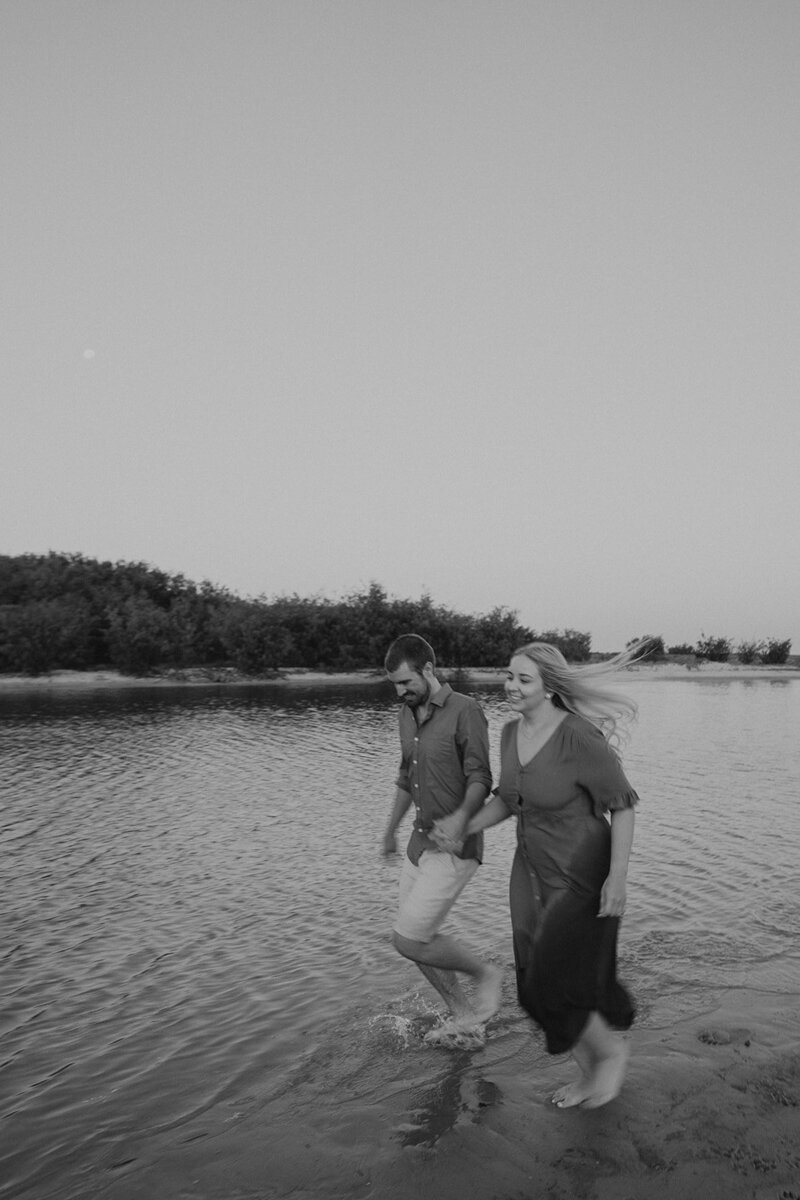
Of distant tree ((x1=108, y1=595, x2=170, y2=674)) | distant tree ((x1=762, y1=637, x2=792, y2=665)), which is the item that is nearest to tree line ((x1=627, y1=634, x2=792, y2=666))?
distant tree ((x1=762, y1=637, x2=792, y2=665))

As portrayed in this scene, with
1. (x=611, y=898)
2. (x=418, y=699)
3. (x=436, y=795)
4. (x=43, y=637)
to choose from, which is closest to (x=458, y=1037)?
(x=436, y=795)

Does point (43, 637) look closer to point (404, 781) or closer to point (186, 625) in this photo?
point (186, 625)

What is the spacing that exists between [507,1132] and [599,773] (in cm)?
207

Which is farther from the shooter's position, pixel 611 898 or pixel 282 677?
pixel 282 677

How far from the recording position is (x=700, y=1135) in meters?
4.75

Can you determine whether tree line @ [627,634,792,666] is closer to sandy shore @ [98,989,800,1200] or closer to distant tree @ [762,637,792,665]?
distant tree @ [762,637,792,665]

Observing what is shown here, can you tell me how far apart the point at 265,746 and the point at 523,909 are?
2401 cm

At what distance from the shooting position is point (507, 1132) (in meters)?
4.91

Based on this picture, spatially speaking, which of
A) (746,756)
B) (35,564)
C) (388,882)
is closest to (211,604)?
(35,564)

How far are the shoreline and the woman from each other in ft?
182

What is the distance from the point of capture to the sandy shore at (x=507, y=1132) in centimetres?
439

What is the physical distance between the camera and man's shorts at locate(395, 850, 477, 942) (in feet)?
18.6

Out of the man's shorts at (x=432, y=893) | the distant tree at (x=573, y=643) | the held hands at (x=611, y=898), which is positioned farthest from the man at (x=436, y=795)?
the distant tree at (x=573, y=643)

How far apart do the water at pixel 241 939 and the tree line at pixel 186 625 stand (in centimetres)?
4785
